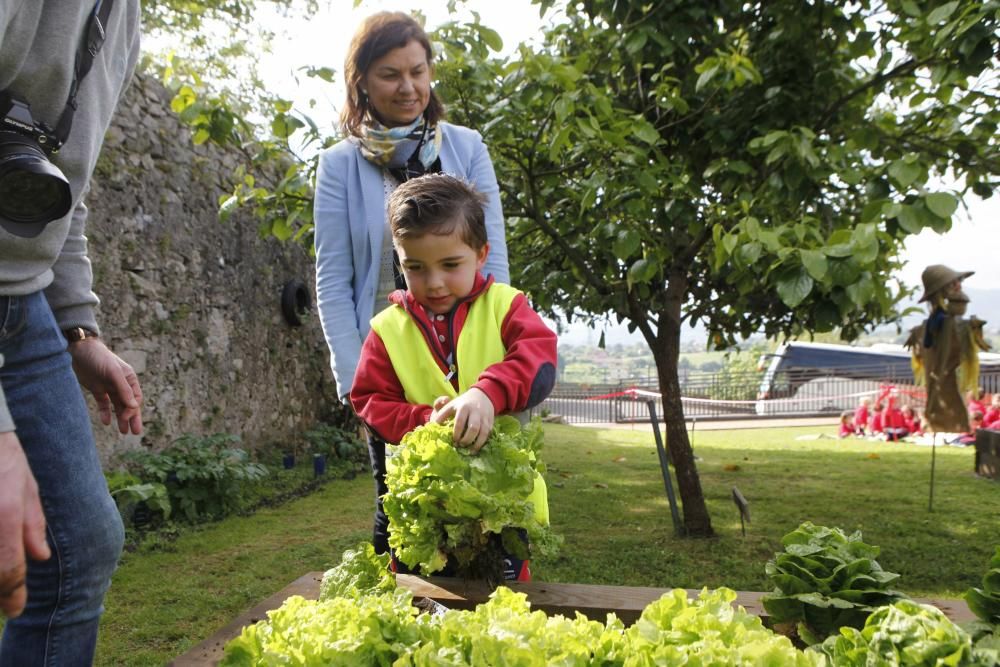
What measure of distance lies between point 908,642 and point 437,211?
1313 mm

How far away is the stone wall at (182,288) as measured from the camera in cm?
593

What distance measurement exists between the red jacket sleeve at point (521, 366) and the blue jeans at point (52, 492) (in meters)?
0.84

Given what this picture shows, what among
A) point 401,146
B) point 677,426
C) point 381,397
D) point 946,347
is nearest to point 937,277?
point 946,347

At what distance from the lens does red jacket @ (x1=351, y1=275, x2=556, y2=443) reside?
1.79 metres

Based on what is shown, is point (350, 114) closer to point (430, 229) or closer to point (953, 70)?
point (430, 229)

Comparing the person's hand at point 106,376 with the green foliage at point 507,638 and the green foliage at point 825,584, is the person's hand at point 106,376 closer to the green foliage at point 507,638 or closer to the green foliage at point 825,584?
the green foliage at point 507,638

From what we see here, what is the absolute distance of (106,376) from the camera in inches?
68.1

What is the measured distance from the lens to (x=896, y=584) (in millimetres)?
4488

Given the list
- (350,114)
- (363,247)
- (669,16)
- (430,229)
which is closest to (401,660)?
(430,229)

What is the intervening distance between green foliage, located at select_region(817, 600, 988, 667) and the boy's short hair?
1.21 metres

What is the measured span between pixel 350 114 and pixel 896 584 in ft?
13.6

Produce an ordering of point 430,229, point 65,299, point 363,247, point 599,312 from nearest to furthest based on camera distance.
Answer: point 65,299, point 430,229, point 363,247, point 599,312

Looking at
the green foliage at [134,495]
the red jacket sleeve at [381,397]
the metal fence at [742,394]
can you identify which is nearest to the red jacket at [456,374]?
the red jacket sleeve at [381,397]

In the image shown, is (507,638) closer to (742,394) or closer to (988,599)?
(988,599)
